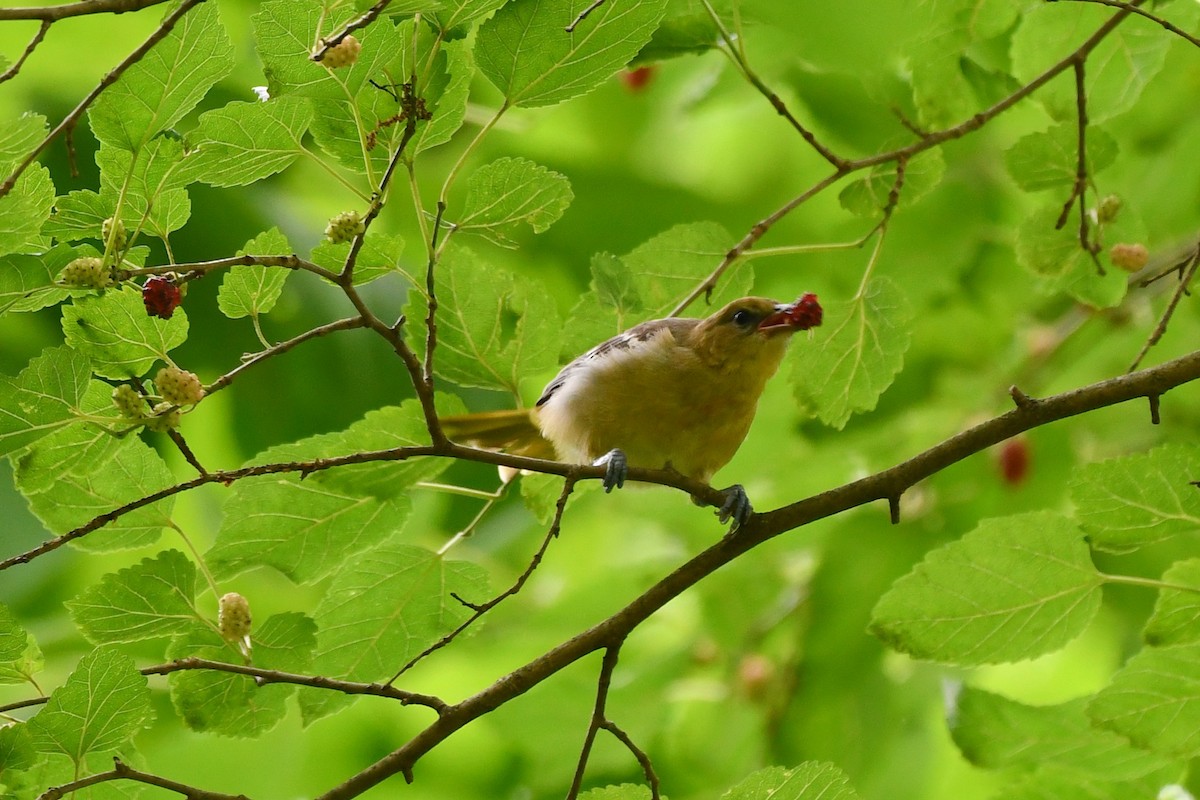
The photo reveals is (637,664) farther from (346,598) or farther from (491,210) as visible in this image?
(491,210)

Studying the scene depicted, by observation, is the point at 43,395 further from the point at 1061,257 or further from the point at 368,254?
the point at 1061,257

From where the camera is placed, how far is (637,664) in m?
4.48

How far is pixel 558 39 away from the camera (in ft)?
7.00

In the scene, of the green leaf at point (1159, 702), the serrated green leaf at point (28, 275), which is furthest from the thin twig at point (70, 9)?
the green leaf at point (1159, 702)

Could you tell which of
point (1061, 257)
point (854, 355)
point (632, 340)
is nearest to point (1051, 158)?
point (1061, 257)

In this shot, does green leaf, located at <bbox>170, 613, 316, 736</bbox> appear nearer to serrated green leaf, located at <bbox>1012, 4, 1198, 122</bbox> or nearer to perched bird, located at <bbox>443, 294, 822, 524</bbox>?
perched bird, located at <bbox>443, 294, 822, 524</bbox>

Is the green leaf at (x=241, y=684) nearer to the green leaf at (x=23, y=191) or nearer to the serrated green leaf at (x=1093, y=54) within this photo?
the green leaf at (x=23, y=191)

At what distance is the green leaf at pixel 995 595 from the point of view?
8.35 feet

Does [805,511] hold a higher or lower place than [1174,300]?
lower

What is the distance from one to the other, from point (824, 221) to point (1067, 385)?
164cm

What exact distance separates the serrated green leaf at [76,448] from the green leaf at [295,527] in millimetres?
387

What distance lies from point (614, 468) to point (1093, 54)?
1671 millimetres

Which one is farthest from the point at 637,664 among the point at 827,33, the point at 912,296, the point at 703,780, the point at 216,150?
the point at 216,150

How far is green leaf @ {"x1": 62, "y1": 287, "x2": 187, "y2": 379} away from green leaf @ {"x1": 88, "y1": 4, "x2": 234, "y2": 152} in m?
0.27
